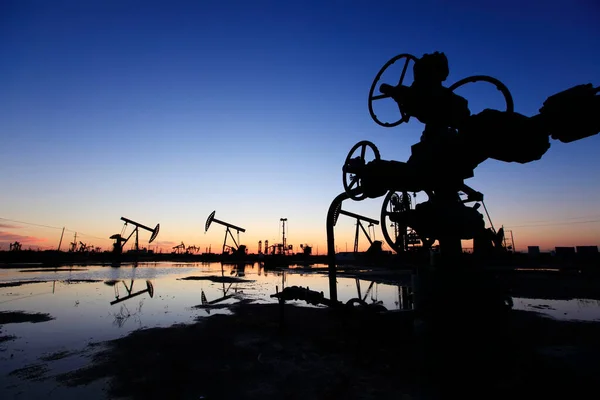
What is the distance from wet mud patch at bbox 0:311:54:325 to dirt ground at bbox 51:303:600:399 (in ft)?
14.3

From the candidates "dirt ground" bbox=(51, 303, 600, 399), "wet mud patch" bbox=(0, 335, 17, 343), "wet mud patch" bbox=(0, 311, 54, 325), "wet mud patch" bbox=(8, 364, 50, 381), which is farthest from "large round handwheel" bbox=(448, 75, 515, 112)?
"wet mud patch" bbox=(0, 311, 54, 325)

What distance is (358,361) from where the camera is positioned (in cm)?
520

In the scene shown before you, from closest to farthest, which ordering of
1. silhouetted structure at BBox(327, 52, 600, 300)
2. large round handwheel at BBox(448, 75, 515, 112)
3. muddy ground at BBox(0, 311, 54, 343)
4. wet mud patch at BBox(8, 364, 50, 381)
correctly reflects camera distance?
silhouetted structure at BBox(327, 52, 600, 300) → large round handwheel at BBox(448, 75, 515, 112) → wet mud patch at BBox(8, 364, 50, 381) → muddy ground at BBox(0, 311, 54, 343)

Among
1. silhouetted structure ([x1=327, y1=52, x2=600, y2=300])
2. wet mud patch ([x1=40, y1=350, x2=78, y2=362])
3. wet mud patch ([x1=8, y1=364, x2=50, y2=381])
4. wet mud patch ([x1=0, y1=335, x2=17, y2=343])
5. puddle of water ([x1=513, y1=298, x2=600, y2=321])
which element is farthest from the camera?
puddle of water ([x1=513, y1=298, x2=600, y2=321])

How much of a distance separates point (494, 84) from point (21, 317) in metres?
14.2

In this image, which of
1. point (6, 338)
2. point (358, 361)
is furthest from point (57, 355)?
point (358, 361)

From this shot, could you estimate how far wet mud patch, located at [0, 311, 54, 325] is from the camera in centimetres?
870

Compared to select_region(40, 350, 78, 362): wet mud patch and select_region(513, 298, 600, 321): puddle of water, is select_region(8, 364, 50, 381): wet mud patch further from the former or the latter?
select_region(513, 298, 600, 321): puddle of water

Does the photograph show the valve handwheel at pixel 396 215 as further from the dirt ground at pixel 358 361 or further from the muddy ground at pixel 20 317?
the muddy ground at pixel 20 317

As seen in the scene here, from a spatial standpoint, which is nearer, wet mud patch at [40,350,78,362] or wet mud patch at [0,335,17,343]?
wet mud patch at [40,350,78,362]

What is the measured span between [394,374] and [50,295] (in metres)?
17.3

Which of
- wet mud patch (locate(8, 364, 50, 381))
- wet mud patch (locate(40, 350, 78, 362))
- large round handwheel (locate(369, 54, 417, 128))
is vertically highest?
large round handwheel (locate(369, 54, 417, 128))

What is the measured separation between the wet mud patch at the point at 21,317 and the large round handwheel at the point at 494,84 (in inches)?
507

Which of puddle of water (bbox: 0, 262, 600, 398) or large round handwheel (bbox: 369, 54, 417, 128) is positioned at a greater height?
large round handwheel (bbox: 369, 54, 417, 128)
